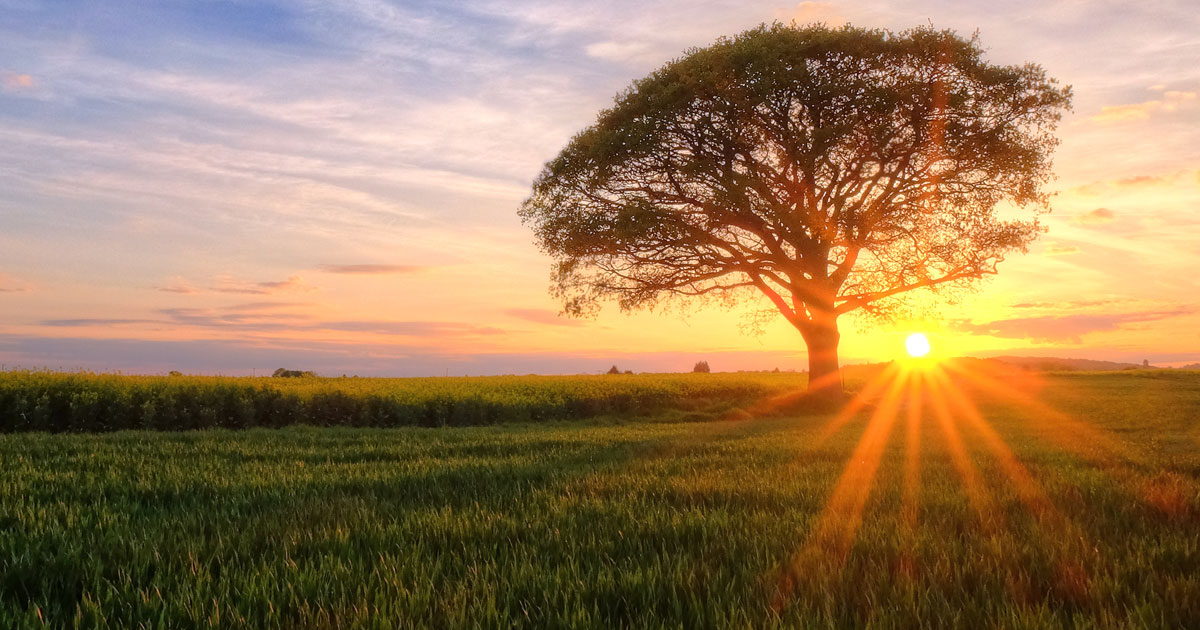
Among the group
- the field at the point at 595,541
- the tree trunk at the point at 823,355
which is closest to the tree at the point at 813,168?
the tree trunk at the point at 823,355

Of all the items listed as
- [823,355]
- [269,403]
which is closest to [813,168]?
[823,355]

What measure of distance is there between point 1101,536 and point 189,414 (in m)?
19.4

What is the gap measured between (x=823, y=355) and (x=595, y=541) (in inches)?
934

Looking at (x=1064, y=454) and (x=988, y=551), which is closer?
(x=988, y=551)

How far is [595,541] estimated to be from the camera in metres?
4.51

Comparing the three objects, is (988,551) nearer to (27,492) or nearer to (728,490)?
(728,490)

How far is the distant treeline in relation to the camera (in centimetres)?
1761

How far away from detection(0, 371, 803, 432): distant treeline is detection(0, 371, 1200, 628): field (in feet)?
29.8

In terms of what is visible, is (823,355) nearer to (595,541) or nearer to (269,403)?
(269,403)

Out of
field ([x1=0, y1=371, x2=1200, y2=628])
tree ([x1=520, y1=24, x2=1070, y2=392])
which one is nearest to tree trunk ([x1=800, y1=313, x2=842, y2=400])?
tree ([x1=520, y1=24, x2=1070, y2=392])

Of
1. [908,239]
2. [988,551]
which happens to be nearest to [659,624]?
[988,551]

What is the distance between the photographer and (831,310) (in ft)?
86.2

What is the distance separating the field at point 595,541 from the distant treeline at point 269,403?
29.8 ft

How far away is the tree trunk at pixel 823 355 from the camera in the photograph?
86.7 ft
